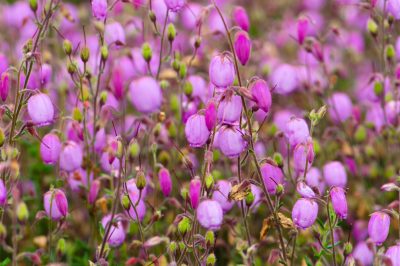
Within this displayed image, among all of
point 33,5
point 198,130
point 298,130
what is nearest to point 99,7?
point 33,5

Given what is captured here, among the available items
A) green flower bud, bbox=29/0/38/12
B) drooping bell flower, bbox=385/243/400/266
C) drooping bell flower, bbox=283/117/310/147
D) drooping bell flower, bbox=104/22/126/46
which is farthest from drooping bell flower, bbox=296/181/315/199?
green flower bud, bbox=29/0/38/12

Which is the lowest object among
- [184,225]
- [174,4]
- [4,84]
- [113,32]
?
[184,225]

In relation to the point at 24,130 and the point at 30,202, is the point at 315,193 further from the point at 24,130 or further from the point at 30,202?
the point at 30,202

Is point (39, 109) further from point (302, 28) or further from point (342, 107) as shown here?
point (342, 107)

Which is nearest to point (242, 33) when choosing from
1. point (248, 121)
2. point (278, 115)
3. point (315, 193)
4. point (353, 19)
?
point (248, 121)

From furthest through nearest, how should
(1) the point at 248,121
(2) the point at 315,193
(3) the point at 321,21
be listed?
(3) the point at 321,21, (2) the point at 315,193, (1) the point at 248,121

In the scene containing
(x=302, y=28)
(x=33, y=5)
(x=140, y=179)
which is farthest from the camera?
(x=302, y=28)

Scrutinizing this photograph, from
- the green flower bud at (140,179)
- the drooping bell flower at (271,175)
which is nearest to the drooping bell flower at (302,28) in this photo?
the drooping bell flower at (271,175)
